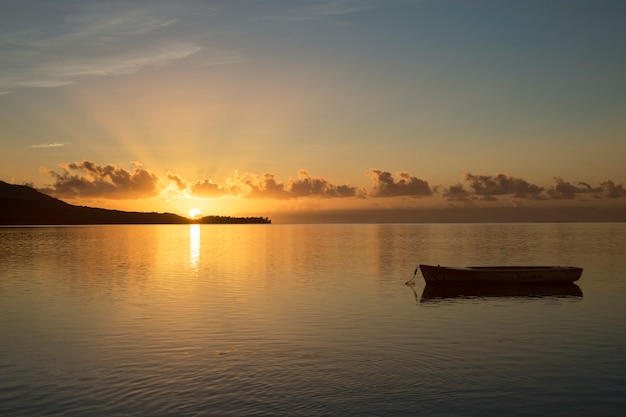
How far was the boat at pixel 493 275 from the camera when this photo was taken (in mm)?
60219

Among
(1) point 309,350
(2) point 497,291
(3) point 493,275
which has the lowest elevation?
(2) point 497,291

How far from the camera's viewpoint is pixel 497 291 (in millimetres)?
57969

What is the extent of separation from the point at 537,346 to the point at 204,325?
1997 cm

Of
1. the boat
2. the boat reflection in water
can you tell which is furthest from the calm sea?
the boat

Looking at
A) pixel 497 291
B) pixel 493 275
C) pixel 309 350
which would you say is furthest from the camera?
pixel 493 275

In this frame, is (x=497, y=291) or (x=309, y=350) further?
(x=497, y=291)

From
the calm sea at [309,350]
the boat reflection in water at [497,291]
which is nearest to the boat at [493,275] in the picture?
the boat reflection in water at [497,291]

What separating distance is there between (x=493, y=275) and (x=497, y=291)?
2591 mm

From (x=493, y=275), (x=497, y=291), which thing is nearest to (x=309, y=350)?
(x=497, y=291)

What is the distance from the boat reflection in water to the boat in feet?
1.54

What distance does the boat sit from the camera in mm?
60219

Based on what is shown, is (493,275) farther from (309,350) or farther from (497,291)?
(309,350)

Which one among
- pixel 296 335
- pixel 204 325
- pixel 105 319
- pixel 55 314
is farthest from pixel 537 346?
pixel 55 314

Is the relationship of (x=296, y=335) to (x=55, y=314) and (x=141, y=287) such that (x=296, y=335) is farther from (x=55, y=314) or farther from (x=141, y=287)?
(x=141, y=287)
